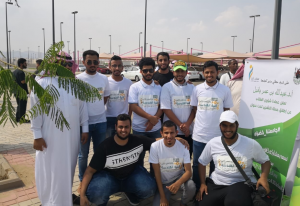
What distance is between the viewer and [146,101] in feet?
12.2

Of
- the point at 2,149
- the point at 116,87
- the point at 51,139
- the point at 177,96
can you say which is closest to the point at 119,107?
the point at 116,87

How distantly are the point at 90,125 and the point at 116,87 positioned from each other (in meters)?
0.72

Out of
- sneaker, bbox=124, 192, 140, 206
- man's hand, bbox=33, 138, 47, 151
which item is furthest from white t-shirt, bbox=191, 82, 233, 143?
man's hand, bbox=33, 138, 47, 151

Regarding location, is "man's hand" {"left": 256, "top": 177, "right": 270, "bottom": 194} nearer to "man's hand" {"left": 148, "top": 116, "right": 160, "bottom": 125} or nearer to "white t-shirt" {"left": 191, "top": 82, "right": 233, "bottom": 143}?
"white t-shirt" {"left": 191, "top": 82, "right": 233, "bottom": 143}

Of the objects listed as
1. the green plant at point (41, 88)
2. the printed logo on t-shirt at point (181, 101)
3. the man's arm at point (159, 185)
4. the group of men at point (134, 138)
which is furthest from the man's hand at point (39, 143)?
the printed logo on t-shirt at point (181, 101)

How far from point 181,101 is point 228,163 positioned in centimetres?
110

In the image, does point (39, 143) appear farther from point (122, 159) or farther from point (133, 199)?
point (133, 199)

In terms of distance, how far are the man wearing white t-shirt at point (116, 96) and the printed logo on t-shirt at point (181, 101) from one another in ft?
2.65

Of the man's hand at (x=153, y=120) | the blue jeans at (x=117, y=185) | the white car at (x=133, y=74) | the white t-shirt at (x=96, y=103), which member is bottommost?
the blue jeans at (x=117, y=185)

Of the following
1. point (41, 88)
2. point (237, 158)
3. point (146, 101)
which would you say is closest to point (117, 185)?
point (146, 101)

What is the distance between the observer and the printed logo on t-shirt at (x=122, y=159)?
3.17m

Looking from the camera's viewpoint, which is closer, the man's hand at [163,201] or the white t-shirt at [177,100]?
the man's hand at [163,201]

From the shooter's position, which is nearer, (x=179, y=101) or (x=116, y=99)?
(x=179, y=101)

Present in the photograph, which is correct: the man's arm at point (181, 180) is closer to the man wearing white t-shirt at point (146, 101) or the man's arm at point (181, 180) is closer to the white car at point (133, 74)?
the man wearing white t-shirt at point (146, 101)
